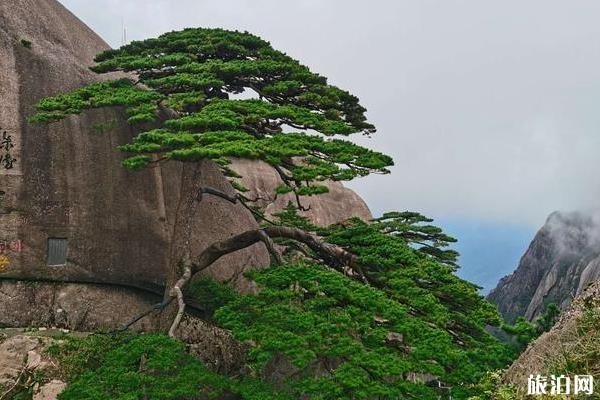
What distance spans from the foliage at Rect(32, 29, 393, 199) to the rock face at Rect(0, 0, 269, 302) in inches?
55.8

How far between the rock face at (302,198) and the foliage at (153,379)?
1962cm

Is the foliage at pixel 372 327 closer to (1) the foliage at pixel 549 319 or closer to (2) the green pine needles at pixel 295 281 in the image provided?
(2) the green pine needles at pixel 295 281

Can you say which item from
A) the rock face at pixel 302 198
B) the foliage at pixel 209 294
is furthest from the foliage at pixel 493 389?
the rock face at pixel 302 198

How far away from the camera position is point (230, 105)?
1139 cm

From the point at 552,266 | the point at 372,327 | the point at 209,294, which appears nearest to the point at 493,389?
the point at 372,327

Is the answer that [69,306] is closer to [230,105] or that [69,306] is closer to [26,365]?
[26,365]

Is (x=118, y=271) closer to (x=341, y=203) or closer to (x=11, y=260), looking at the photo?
(x=11, y=260)

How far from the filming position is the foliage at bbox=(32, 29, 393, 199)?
1048 cm

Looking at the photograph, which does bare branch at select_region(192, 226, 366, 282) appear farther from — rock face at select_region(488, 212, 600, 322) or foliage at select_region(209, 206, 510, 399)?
rock face at select_region(488, 212, 600, 322)

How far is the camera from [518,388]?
26.0 ft

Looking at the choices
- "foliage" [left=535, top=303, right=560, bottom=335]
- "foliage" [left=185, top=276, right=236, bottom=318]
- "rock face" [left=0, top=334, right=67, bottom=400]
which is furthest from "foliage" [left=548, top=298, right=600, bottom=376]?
"rock face" [left=0, top=334, right=67, bottom=400]

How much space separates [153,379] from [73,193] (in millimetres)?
5922

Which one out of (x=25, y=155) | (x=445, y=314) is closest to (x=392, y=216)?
(x=445, y=314)

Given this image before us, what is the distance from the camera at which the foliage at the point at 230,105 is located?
34.4 feet
